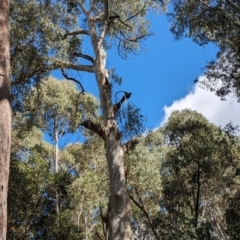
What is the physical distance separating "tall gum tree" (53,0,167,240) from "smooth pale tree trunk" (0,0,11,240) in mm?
2937

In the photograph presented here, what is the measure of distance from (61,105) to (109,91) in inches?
368

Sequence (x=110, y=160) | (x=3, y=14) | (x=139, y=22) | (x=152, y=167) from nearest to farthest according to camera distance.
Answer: (x=3, y=14)
(x=110, y=160)
(x=139, y=22)
(x=152, y=167)

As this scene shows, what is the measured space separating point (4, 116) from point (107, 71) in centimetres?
552

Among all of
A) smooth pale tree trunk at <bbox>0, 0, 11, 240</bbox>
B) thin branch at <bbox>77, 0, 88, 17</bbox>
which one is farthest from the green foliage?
smooth pale tree trunk at <bbox>0, 0, 11, 240</bbox>

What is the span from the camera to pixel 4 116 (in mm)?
3545

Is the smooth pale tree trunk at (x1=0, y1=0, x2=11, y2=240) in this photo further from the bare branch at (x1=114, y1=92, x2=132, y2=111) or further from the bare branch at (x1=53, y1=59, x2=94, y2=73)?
the bare branch at (x1=53, y1=59, x2=94, y2=73)

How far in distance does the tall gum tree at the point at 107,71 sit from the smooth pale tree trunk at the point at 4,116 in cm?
294

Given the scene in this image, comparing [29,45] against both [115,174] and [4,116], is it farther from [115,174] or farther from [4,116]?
[4,116]

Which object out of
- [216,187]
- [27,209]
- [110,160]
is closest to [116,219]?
[110,160]

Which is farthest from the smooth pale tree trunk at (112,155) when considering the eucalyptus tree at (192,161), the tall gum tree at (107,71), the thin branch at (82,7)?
the eucalyptus tree at (192,161)

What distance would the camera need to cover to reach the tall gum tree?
595cm

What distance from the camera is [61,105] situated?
1691 cm

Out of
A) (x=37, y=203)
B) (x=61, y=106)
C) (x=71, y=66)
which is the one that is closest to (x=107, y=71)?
(x=71, y=66)

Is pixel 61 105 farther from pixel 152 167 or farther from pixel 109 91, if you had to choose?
pixel 109 91
